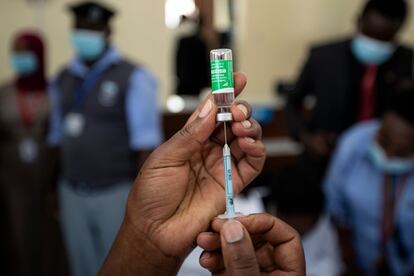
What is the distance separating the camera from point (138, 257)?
0.87m

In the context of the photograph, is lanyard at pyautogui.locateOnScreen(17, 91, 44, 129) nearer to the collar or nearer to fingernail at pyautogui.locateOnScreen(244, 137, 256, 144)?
the collar

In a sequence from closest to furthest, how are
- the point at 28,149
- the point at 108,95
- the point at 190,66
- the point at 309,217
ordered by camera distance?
the point at 309,217, the point at 108,95, the point at 28,149, the point at 190,66

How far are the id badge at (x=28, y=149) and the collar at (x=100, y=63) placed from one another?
1.65ft

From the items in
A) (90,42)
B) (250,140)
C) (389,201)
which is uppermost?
(90,42)

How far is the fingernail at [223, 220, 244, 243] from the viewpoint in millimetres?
731

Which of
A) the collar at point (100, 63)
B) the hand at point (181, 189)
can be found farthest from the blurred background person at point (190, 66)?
the hand at point (181, 189)

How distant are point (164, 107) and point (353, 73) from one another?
1226 millimetres

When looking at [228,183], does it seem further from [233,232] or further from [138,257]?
[138,257]

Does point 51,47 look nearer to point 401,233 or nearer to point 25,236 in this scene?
point 25,236

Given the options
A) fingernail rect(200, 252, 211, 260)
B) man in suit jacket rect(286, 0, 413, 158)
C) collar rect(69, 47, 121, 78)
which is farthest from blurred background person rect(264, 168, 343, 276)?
fingernail rect(200, 252, 211, 260)

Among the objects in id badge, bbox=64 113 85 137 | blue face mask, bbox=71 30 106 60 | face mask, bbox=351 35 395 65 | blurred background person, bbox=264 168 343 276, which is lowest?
blurred background person, bbox=264 168 343 276

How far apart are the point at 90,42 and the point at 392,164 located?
1.42 m

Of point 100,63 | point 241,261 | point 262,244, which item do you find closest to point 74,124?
point 100,63

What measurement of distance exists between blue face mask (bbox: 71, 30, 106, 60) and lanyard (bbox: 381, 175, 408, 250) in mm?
1382
